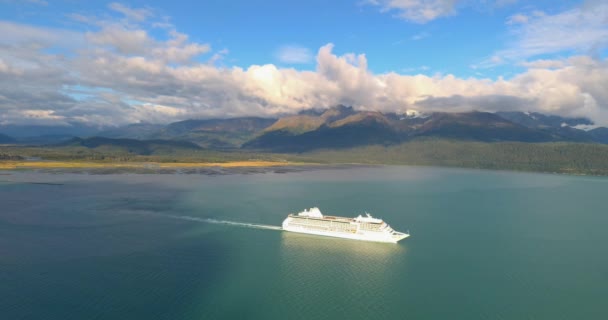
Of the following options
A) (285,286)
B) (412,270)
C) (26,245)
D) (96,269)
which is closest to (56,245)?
(26,245)

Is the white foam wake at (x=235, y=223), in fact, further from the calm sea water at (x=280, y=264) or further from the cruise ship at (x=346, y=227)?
the cruise ship at (x=346, y=227)

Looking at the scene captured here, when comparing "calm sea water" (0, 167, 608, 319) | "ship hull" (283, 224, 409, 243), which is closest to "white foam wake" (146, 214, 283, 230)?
"calm sea water" (0, 167, 608, 319)

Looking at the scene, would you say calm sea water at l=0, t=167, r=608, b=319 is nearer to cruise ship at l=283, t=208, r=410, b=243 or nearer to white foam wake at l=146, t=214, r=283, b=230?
white foam wake at l=146, t=214, r=283, b=230

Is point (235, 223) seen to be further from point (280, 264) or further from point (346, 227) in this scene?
point (280, 264)

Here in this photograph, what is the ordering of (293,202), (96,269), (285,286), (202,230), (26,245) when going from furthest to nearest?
1. (293,202)
2. (202,230)
3. (26,245)
4. (96,269)
5. (285,286)

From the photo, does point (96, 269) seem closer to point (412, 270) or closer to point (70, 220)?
point (70, 220)

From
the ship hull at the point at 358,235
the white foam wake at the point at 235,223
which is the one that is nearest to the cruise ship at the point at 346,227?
the ship hull at the point at 358,235

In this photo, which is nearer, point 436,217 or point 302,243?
point 302,243
